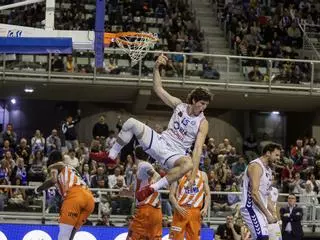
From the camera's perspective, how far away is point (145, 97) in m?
28.1

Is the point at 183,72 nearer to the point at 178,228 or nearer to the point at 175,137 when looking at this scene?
the point at 178,228

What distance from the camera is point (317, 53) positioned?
1183 inches

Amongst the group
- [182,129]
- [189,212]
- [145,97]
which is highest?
[145,97]

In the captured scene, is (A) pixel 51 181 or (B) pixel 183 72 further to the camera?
(B) pixel 183 72

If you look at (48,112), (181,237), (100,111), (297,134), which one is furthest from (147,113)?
(181,237)

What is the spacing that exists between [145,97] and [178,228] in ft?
49.2

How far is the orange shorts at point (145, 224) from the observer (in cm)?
1352

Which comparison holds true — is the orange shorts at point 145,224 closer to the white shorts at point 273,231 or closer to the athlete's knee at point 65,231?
the athlete's knee at point 65,231

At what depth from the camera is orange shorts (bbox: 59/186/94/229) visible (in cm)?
1272

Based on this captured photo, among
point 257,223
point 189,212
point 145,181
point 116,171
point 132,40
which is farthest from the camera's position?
point 116,171

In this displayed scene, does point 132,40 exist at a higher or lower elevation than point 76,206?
higher

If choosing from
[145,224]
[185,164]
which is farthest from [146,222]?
[185,164]

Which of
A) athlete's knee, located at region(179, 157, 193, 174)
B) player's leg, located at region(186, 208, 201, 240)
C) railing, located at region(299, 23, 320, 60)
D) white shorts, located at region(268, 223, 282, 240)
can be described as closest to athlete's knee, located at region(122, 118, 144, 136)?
athlete's knee, located at region(179, 157, 193, 174)

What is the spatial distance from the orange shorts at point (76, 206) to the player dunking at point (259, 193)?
2.59m
